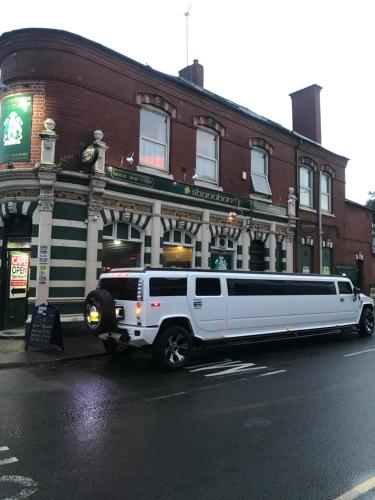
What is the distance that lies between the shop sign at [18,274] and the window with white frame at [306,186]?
522 inches

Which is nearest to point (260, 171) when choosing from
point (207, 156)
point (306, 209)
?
point (207, 156)

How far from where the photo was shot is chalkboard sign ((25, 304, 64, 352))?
1002 cm

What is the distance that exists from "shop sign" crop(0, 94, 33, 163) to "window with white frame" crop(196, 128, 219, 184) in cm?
636

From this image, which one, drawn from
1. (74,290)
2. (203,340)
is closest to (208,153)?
(74,290)

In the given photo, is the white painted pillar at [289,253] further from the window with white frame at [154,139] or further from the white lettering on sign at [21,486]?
the white lettering on sign at [21,486]

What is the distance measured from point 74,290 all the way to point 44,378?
15.2 ft

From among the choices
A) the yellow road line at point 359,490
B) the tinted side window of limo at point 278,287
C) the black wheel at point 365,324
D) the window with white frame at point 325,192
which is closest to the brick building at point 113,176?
the window with white frame at point 325,192

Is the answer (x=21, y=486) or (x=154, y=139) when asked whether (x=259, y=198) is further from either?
(x=21, y=486)

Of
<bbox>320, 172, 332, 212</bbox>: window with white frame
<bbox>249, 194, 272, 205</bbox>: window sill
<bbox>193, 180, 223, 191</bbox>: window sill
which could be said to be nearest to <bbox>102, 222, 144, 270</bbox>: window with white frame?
<bbox>193, 180, 223, 191</bbox>: window sill

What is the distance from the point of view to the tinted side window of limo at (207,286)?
9375 mm

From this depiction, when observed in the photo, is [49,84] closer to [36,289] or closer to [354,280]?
[36,289]

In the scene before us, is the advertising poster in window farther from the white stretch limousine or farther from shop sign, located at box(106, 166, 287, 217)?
the white stretch limousine

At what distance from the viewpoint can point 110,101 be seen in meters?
13.5

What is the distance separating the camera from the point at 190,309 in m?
9.15
